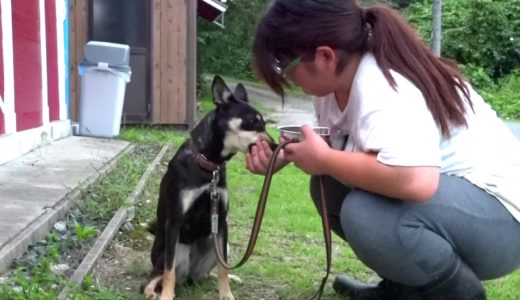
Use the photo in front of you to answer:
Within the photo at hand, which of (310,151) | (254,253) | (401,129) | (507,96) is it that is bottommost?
(507,96)

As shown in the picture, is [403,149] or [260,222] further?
[260,222]

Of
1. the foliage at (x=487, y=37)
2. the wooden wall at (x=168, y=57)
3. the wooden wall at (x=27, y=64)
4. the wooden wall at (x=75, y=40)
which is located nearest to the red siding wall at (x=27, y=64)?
the wooden wall at (x=27, y=64)

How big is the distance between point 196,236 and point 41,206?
5.03 feet

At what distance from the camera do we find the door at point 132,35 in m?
12.4

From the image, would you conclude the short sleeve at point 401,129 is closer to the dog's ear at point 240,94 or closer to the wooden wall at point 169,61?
the dog's ear at point 240,94

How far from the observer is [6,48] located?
7.32m

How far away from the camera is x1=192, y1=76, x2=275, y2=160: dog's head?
153 inches

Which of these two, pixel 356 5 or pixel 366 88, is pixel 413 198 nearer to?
pixel 366 88

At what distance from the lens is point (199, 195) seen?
12.5 ft

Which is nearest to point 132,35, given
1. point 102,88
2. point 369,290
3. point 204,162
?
point 102,88

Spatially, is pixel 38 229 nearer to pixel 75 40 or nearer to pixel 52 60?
pixel 52 60

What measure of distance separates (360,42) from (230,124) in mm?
1152

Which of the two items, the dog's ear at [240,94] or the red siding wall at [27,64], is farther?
the red siding wall at [27,64]

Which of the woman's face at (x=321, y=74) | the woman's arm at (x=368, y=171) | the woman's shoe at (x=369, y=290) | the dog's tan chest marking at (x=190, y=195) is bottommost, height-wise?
the woman's shoe at (x=369, y=290)
